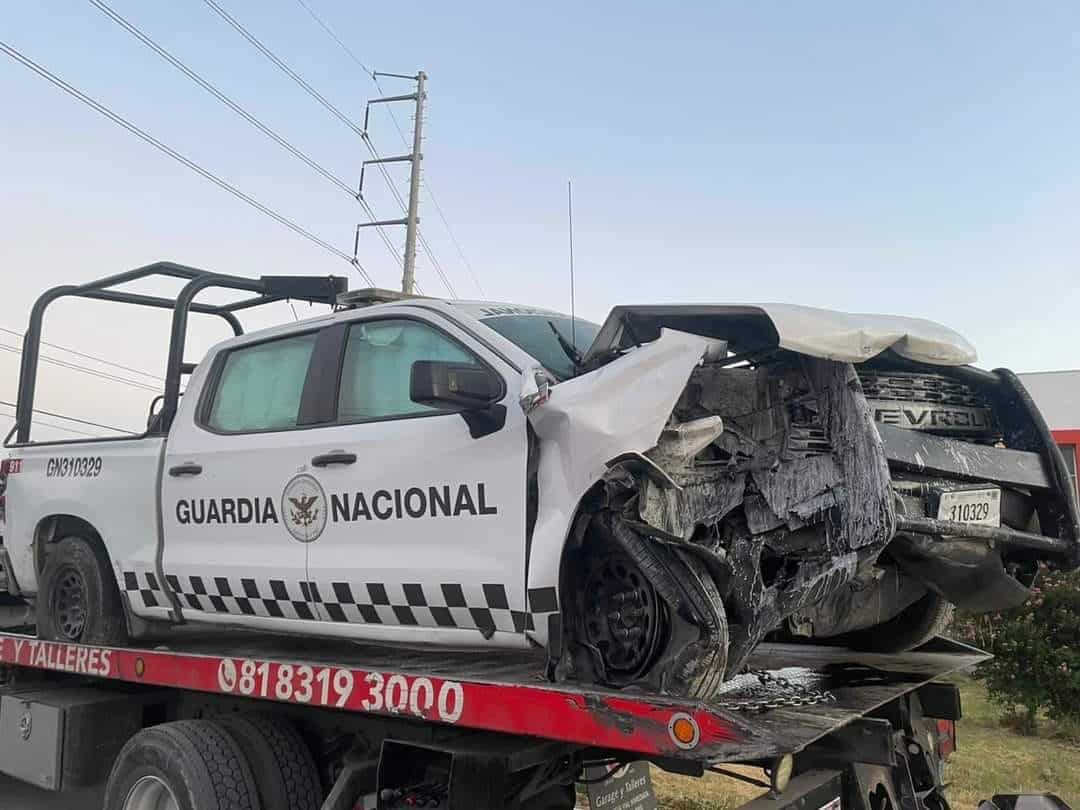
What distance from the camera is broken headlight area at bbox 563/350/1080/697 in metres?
2.95

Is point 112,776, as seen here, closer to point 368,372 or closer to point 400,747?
point 400,747

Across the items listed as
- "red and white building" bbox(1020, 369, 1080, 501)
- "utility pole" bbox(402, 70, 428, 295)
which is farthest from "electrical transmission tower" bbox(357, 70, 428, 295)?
"red and white building" bbox(1020, 369, 1080, 501)

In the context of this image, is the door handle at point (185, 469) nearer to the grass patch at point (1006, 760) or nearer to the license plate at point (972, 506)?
the license plate at point (972, 506)

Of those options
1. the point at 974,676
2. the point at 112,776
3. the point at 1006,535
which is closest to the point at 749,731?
the point at 1006,535

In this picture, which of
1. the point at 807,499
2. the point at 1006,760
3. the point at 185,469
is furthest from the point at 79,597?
the point at 1006,760

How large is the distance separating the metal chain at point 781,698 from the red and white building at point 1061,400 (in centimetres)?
1821

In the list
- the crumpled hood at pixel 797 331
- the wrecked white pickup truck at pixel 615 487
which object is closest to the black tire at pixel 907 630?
the wrecked white pickup truck at pixel 615 487

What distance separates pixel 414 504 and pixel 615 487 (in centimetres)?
89

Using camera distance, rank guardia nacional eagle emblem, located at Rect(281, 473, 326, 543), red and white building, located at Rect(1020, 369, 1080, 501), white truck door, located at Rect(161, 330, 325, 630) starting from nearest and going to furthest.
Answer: guardia nacional eagle emblem, located at Rect(281, 473, 326, 543) → white truck door, located at Rect(161, 330, 325, 630) → red and white building, located at Rect(1020, 369, 1080, 501)

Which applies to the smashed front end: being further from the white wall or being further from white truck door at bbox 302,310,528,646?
the white wall

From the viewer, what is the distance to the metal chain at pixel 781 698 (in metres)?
3.29

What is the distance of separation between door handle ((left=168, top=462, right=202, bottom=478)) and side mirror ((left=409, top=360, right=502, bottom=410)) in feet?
5.66

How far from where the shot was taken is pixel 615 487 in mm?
2971

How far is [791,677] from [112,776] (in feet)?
9.88
